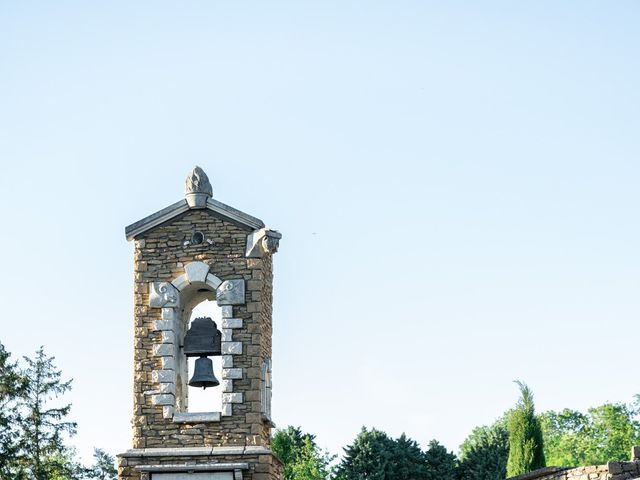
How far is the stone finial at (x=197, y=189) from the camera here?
22.0 meters

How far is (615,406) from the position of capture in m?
66.2

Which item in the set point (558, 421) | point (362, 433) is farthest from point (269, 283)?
point (558, 421)

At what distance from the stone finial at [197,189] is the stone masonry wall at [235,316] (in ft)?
0.59

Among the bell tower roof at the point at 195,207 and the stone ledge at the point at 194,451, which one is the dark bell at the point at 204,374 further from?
the bell tower roof at the point at 195,207

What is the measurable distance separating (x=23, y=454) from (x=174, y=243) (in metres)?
21.3

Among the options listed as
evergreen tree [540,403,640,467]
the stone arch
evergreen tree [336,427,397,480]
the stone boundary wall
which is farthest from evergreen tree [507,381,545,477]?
evergreen tree [540,403,640,467]

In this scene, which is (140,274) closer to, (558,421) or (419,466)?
(419,466)

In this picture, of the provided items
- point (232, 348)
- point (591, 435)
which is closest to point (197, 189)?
point (232, 348)

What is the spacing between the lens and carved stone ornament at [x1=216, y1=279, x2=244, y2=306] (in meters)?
21.5

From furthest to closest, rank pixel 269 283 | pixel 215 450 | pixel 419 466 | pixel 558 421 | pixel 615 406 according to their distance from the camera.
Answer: pixel 558 421
pixel 615 406
pixel 419 466
pixel 269 283
pixel 215 450

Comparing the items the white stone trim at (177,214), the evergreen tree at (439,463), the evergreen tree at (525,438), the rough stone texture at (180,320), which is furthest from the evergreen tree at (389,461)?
the white stone trim at (177,214)

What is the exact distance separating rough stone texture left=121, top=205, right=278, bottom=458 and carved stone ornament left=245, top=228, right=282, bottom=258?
111 millimetres

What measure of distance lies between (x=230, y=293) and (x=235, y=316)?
0.37 metres

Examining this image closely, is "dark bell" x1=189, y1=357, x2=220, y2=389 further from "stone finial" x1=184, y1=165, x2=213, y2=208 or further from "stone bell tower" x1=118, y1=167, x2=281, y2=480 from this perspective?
"stone finial" x1=184, y1=165, x2=213, y2=208
